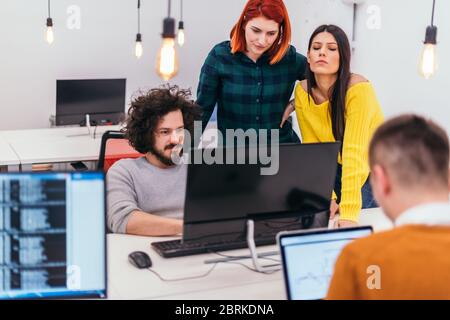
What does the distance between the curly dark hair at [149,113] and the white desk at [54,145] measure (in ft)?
5.72

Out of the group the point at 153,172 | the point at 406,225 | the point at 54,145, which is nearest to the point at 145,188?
the point at 153,172

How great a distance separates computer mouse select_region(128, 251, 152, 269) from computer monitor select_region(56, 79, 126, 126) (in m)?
3.37

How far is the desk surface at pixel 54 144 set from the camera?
4660 mm

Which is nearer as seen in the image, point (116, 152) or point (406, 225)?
point (406, 225)

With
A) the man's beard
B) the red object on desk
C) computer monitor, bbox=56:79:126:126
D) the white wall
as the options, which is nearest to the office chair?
the red object on desk

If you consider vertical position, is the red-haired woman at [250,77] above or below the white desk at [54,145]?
above

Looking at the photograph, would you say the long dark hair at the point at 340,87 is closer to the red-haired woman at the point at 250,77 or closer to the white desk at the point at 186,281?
the red-haired woman at the point at 250,77

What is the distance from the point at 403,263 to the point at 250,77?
7.07 feet

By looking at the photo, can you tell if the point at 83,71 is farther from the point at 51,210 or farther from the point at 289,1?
the point at 51,210

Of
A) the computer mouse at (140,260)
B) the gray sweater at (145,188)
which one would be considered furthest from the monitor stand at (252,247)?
the gray sweater at (145,188)

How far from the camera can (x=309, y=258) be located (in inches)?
76.6

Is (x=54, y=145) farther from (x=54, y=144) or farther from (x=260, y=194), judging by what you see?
(x=260, y=194)

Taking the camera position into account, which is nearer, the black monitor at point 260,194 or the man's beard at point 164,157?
the black monitor at point 260,194
